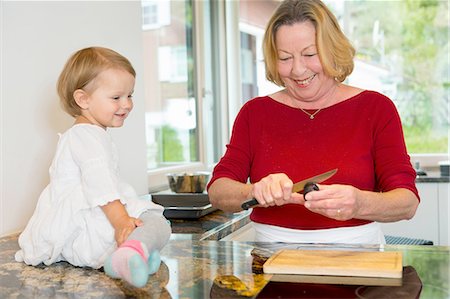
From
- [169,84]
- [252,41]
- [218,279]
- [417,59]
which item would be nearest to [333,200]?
[218,279]

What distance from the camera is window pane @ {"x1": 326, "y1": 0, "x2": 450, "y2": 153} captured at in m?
3.59

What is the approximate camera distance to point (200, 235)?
1.66 m

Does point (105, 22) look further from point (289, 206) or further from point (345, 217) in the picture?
point (345, 217)

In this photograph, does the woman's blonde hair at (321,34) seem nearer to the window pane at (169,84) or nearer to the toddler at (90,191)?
the toddler at (90,191)

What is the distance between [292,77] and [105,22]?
90cm

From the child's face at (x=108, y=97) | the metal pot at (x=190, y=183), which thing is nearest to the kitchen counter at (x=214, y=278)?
the child's face at (x=108, y=97)

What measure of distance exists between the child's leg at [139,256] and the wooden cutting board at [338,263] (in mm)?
213

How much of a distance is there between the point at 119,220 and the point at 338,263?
0.44 meters

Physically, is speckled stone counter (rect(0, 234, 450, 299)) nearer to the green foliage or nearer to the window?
the window

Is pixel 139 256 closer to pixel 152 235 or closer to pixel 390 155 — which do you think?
pixel 152 235

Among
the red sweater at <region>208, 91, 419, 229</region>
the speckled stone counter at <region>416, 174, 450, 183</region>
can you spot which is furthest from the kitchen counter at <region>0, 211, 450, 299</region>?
the speckled stone counter at <region>416, 174, 450, 183</region>

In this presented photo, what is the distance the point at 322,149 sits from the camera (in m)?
1.54

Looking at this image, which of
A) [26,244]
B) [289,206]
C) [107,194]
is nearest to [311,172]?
[289,206]

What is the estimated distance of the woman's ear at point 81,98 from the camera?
1.31 m
